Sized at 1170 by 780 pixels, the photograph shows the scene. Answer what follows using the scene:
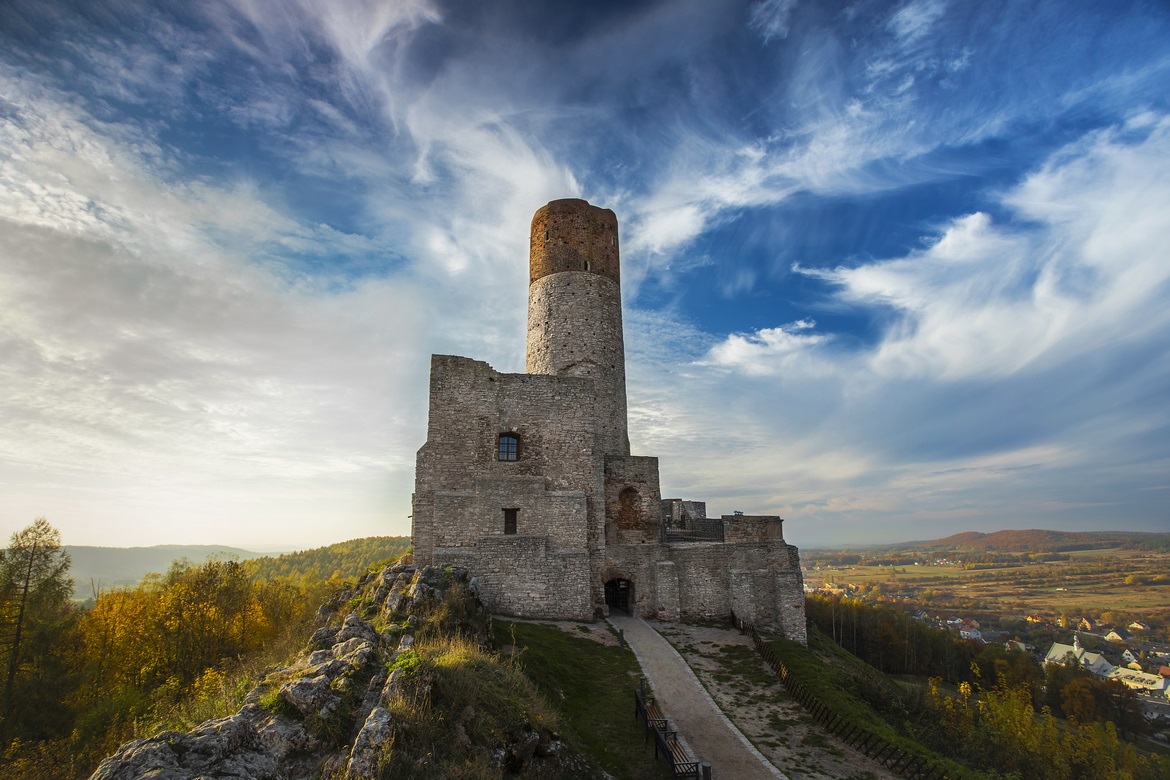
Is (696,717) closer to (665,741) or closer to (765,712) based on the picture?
(765,712)

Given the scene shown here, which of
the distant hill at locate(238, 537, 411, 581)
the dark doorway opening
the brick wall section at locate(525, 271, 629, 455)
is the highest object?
the brick wall section at locate(525, 271, 629, 455)

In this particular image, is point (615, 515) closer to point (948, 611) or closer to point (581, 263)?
point (581, 263)

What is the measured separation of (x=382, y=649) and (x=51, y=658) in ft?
65.5

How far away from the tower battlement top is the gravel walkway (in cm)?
1560

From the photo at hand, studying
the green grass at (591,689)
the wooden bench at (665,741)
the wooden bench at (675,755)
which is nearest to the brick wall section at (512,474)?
the green grass at (591,689)

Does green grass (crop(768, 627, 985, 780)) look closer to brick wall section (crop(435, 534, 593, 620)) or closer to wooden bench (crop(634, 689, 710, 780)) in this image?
wooden bench (crop(634, 689, 710, 780))

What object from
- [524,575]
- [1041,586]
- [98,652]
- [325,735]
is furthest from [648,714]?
[1041,586]

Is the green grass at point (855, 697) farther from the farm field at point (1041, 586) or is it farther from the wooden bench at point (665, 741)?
the farm field at point (1041, 586)

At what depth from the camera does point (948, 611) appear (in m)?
100

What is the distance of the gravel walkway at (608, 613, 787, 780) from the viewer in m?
10.9

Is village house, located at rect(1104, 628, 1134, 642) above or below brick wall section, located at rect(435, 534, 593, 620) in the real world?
below

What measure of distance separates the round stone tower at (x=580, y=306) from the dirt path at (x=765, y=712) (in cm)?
885

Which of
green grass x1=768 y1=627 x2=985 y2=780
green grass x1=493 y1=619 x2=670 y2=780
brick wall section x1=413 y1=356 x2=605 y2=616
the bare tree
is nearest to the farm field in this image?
green grass x1=768 y1=627 x2=985 y2=780

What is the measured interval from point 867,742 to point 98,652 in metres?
29.2
